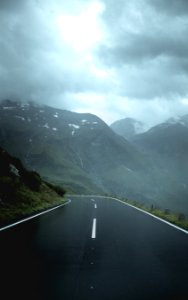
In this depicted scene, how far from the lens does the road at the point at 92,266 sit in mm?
6293

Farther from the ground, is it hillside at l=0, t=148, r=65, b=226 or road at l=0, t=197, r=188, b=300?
hillside at l=0, t=148, r=65, b=226

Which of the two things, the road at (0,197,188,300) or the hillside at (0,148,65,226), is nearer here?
the road at (0,197,188,300)

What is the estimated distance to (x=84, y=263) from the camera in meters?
8.66

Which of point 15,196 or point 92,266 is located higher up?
point 15,196

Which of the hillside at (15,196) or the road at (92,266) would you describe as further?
the hillside at (15,196)

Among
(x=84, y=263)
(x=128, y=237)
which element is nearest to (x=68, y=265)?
(x=84, y=263)

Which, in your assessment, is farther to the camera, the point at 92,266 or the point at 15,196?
the point at 15,196

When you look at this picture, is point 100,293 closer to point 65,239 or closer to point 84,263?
point 84,263

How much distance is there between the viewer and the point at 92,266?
27.3 feet

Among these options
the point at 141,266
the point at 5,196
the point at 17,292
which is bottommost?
the point at 17,292

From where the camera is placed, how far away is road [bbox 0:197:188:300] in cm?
629

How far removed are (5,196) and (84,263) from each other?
16.0 metres

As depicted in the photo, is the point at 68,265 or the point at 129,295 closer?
the point at 129,295

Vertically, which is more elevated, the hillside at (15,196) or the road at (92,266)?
the hillside at (15,196)
